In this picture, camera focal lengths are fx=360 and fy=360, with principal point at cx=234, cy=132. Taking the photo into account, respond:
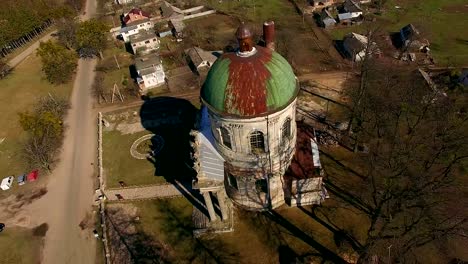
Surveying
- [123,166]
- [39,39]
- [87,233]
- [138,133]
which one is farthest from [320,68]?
[39,39]

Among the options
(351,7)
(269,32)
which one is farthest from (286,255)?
(351,7)

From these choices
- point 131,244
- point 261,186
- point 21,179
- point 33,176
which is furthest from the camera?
point 33,176

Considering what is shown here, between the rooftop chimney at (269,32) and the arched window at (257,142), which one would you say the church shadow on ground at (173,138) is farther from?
the rooftop chimney at (269,32)

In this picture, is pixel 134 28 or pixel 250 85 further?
pixel 134 28

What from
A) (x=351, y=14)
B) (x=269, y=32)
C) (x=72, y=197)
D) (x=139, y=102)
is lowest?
(x=72, y=197)

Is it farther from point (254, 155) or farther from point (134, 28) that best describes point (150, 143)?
point (134, 28)

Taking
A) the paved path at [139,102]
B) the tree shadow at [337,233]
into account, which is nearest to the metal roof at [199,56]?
the paved path at [139,102]
